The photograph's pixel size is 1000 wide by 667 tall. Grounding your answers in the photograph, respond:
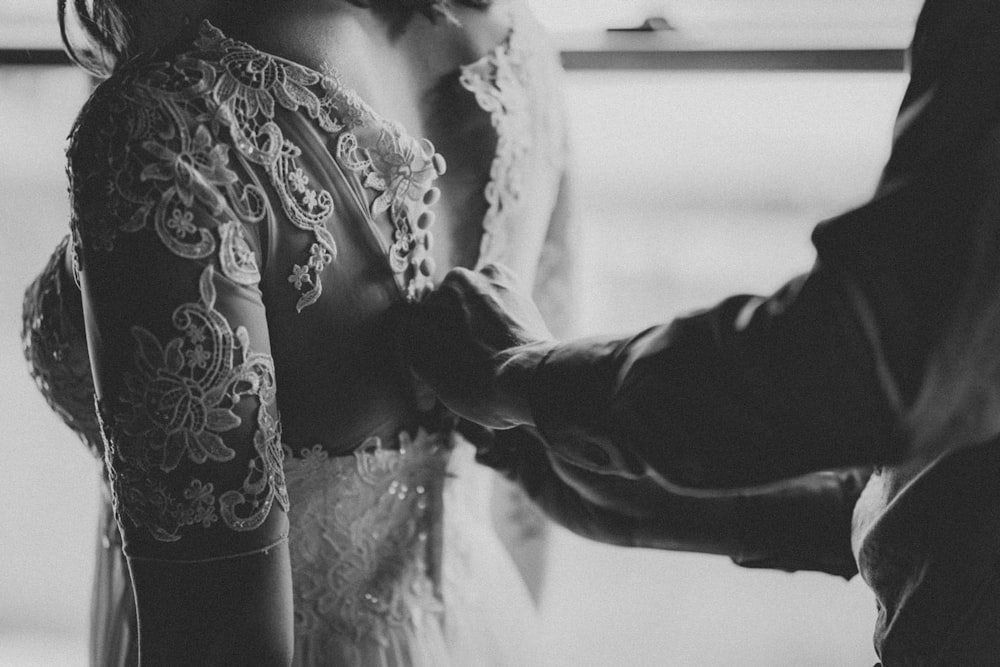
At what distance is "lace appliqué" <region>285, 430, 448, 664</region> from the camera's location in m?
0.84

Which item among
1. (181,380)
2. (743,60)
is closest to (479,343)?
(181,380)

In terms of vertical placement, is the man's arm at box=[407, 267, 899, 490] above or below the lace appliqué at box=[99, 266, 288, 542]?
above

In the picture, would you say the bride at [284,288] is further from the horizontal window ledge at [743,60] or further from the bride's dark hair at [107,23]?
the horizontal window ledge at [743,60]

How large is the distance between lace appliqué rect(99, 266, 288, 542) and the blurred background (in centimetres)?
57

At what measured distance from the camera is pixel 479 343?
712 millimetres

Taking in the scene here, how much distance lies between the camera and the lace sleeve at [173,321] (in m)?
0.65

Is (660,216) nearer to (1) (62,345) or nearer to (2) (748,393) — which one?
(1) (62,345)

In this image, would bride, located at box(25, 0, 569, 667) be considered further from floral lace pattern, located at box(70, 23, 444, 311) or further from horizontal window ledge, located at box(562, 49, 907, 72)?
horizontal window ledge, located at box(562, 49, 907, 72)

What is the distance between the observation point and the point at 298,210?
27.9 inches

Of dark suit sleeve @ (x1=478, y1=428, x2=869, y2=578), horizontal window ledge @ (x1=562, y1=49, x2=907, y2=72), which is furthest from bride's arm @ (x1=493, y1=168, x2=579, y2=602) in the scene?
horizontal window ledge @ (x1=562, y1=49, x2=907, y2=72)

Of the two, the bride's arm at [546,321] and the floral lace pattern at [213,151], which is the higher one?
the floral lace pattern at [213,151]

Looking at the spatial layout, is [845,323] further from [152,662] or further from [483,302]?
[152,662]

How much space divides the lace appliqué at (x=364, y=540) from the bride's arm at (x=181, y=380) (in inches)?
5.0

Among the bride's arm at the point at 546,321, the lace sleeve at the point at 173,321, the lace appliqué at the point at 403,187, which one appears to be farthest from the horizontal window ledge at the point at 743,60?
the lace sleeve at the point at 173,321
